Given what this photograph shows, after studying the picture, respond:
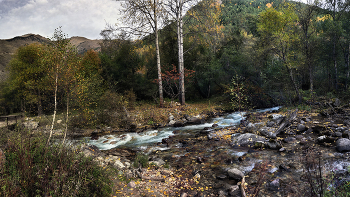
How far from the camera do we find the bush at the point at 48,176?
328 centimetres

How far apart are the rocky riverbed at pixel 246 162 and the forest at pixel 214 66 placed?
305 cm

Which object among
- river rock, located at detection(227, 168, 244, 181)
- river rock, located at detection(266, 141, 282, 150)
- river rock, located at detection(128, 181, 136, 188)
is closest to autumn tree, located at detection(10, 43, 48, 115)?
river rock, located at detection(128, 181, 136, 188)

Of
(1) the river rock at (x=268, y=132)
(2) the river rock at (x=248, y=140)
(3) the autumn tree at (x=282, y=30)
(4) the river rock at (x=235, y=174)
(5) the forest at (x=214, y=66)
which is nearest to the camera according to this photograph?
(4) the river rock at (x=235, y=174)

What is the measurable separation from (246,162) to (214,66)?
16076 millimetres

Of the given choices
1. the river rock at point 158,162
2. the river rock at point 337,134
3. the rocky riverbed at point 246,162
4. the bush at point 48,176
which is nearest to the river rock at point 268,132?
the rocky riverbed at point 246,162

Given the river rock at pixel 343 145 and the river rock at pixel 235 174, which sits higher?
the river rock at pixel 343 145

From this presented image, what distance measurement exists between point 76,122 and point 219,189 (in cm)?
1140

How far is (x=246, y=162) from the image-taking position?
604 cm

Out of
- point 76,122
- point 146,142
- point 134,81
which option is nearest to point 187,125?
point 146,142

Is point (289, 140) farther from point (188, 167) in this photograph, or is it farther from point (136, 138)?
point (136, 138)

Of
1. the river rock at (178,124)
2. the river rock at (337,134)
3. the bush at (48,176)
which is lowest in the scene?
the river rock at (178,124)

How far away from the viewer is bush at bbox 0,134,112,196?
3.28 m

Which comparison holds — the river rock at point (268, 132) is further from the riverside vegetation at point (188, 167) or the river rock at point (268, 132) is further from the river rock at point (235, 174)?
the river rock at point (235, 174)

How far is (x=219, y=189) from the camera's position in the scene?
15.5 ft
